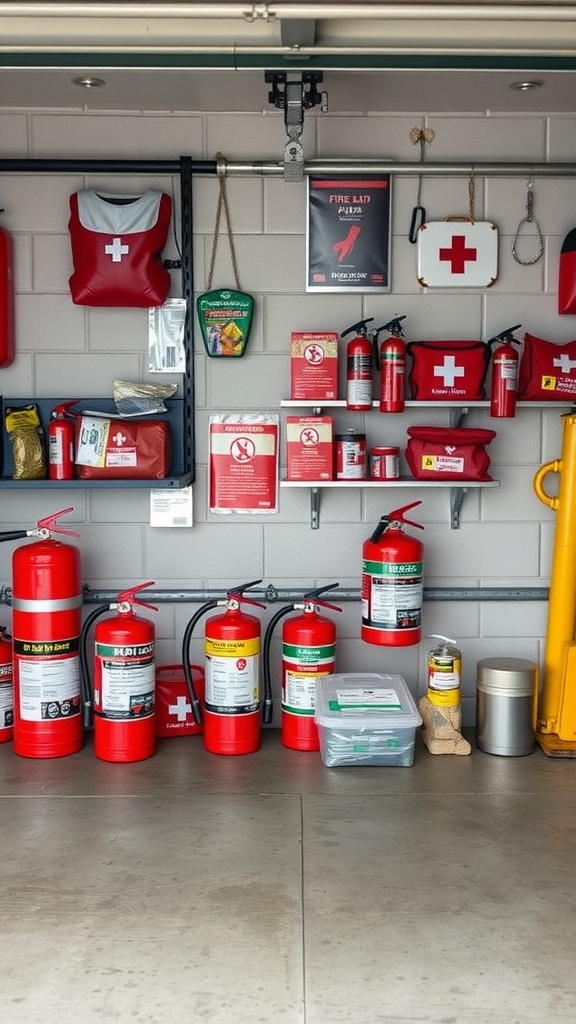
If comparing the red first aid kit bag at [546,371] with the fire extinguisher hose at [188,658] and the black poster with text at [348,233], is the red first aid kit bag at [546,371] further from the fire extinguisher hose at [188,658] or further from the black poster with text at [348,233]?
the fire extinguisher hose at [188,658]

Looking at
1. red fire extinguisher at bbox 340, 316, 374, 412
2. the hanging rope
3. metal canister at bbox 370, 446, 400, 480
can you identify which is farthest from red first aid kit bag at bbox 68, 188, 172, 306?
metal canister at bbox 370, 446, 400, 480

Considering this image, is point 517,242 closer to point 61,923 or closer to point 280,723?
point 280,723

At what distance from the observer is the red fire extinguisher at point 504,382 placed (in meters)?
3.65

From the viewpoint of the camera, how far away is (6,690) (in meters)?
3.76

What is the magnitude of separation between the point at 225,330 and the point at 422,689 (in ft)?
5.06

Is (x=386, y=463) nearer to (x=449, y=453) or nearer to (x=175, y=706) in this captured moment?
(x=449, y=453)

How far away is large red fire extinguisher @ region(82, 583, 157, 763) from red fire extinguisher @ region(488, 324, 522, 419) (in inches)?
54.0

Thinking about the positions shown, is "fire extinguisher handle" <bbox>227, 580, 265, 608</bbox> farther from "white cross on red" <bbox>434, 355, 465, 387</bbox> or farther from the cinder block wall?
"white cross on red" <bbox>434, 355, 465, 387</bbox>

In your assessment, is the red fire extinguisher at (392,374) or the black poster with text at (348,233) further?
the black poster with text at (348,233)

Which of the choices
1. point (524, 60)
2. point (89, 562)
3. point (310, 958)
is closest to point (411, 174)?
point (524, 60)

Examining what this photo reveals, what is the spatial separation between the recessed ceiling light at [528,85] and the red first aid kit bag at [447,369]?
0.87m

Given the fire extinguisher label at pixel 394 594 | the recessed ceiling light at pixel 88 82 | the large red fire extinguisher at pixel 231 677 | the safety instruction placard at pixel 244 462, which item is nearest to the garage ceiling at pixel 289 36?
the recessed ceiling light at pixel 88 82

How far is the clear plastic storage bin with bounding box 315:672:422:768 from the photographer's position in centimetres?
347

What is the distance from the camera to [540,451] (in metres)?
3.94
